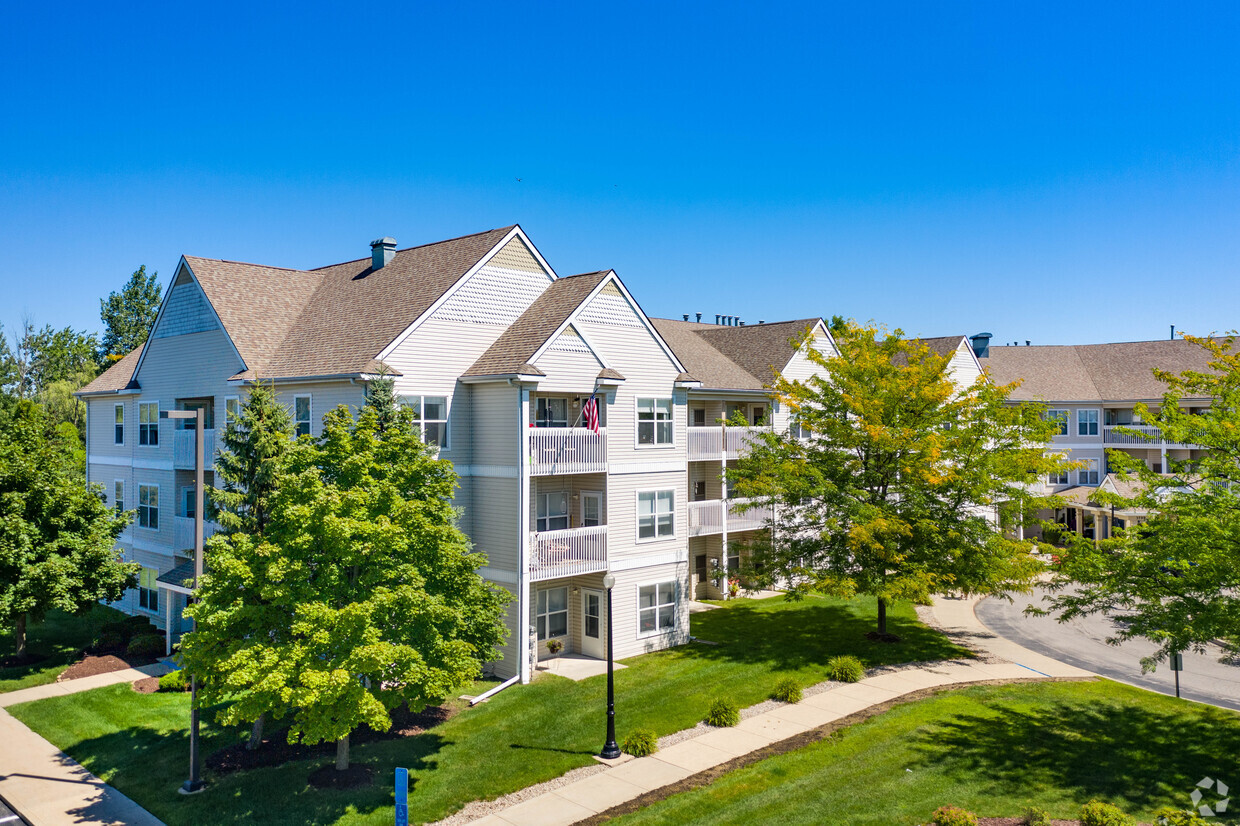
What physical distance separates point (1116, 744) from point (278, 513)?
20.5 metres

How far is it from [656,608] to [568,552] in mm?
4672

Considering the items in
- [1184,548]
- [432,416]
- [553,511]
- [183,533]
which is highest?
[432,416]

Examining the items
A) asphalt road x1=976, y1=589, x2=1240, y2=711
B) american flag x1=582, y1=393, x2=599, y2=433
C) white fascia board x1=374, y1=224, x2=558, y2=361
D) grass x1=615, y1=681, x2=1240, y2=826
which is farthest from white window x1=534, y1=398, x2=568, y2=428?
asphalt road x1=976, y1=589, x2=1240, y2=711

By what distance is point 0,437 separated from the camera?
2964 cm

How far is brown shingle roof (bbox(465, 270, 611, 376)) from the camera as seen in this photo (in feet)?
87.1

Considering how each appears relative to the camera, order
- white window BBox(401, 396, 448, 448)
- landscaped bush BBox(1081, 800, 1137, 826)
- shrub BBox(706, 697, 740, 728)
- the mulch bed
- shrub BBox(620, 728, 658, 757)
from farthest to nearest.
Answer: white window BBox(401, 396, 448, 448) → shrub BBox(706, 697, 740, 728) → shrub BBox(620, 728, 658, 757) → the mulch bed → landscaped bush BBox(1081, 800, 1137, 826)

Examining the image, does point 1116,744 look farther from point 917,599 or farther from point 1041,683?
point 917,599

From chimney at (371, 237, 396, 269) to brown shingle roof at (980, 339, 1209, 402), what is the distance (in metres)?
38.7

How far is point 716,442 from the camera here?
35656mm

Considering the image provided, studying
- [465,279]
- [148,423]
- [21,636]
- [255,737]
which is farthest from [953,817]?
[148,423]

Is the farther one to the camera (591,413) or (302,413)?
(302,413)

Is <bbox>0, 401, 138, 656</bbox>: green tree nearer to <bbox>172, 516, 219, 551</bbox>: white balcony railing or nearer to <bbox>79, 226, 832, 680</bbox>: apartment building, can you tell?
<bbox>172, 516, 219, 551</bbox>: white balcony railing

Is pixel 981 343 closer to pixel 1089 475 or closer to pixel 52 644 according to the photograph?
pixel 1089 475

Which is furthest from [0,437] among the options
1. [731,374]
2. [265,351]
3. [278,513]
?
[731,374]
